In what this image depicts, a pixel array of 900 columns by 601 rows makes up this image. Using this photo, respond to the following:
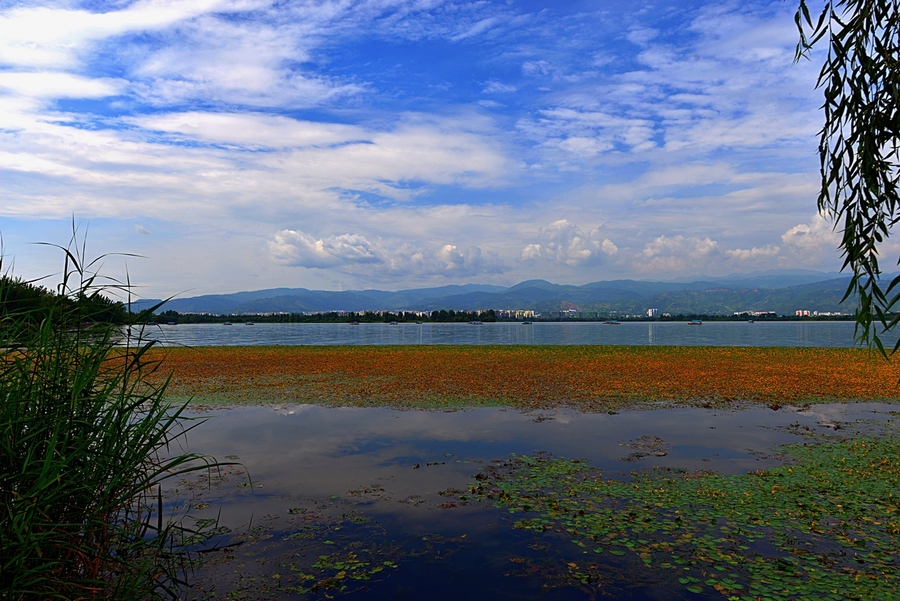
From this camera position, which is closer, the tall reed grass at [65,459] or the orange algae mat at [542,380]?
the tall reed grass at [65,459]

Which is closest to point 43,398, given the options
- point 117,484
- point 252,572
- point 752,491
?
point 117,484

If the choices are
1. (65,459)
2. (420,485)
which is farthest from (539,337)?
(65,459)

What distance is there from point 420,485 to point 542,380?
13.7 meters

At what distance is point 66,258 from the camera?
4762mm

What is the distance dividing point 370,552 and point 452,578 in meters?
1.11

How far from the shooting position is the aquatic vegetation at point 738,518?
5301 mm

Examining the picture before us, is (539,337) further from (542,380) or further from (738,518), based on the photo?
(738,518)

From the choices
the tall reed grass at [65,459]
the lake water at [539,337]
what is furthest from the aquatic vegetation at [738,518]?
the lake water at [539,337]

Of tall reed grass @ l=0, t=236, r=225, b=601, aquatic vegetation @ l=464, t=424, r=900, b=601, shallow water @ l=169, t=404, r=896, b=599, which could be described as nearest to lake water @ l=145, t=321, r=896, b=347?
tall reed grass @ l=0, t=236, r=225, b=601

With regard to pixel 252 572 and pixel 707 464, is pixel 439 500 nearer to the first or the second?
pixel 252 572

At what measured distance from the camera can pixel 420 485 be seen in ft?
27.7

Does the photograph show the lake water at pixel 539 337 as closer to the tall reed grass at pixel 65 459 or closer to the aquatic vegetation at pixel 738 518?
the tall reed grass at pixel 65 459

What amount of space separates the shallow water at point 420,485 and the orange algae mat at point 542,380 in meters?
1.95

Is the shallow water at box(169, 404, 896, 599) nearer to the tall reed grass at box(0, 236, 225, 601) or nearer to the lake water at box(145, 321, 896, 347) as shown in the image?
the tall reed grass at box(0, 236, 225, 601)
